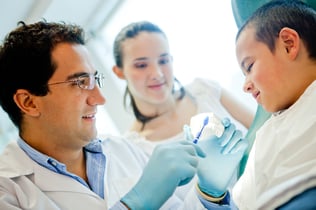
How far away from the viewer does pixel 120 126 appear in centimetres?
271

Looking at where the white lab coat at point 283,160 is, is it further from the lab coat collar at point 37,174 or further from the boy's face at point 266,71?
the lab coat collar at point 37,174

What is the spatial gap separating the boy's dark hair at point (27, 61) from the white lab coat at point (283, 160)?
0.70 m

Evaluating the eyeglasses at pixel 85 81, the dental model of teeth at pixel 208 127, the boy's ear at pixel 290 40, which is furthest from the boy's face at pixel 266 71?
the eyeglasses at pixel 85 81

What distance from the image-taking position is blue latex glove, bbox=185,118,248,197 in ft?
3.66

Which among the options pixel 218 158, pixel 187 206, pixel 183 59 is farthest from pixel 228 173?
pixel 183 59

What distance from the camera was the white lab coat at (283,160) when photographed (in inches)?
31.4

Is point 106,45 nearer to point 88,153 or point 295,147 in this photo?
point 88,153

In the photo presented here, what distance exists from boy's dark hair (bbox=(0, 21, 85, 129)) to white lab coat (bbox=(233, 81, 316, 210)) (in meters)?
0.70

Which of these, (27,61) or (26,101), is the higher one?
(27,61)

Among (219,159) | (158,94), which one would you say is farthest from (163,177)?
(158,94)

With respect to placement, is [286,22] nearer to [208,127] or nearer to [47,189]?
[208,127]

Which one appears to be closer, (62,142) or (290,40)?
(290,40)

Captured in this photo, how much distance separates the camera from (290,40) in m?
1.00

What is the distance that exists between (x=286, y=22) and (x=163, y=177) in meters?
0.56
